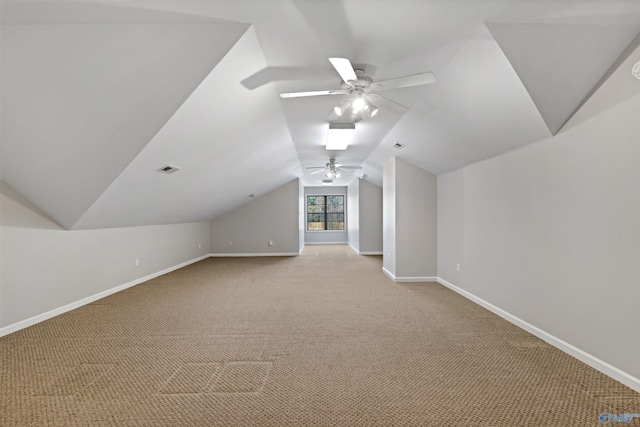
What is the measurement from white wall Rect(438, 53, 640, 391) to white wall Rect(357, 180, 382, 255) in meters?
5.55

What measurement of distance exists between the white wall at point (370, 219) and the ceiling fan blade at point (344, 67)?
7.22 metres

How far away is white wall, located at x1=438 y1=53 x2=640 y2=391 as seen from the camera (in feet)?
6.95

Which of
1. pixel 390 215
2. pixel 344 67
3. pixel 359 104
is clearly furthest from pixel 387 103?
pixel 390 215

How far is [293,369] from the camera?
7.92 ft

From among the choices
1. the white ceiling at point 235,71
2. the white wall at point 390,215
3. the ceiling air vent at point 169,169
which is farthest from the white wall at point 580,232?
the ceiling air vent at point 169,169

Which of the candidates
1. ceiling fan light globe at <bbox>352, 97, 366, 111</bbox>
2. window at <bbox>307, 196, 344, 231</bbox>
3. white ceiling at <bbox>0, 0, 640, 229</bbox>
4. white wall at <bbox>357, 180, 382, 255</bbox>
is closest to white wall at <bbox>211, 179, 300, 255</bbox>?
white wall at <bbox>357, 180, 382, 255</bbox>

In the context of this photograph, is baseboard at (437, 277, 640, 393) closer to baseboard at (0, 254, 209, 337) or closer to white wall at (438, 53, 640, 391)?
white wall at (438, 53, 640, 391)

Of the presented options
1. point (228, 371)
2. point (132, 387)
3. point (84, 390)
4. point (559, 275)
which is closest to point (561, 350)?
point (559, 275)

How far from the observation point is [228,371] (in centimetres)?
239

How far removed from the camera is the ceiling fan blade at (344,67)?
2.07m

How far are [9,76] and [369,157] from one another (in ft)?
18.3

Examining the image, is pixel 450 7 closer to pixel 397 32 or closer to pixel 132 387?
pixel 397 32

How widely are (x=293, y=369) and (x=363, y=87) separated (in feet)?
7.89

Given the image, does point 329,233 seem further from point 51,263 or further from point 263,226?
point 51,263
